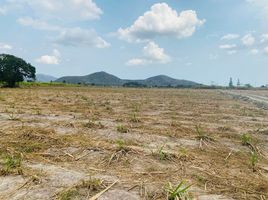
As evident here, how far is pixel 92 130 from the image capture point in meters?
9.18

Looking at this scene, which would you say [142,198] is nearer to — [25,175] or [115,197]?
[115,197]

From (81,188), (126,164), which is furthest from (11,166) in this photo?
(126,164)

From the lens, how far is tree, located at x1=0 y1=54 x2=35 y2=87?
187 feet

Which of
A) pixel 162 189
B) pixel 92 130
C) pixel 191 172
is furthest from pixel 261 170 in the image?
pixel 92 130

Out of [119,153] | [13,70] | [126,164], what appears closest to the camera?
[126,164]

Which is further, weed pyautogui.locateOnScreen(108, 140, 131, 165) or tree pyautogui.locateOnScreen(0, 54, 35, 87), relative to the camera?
tree pyautogui.locateOnScreen(0, 54, 35, 87)

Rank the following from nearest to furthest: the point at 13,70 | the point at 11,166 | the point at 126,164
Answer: the point at 11,166, the point at 126,164, the point at 13,70

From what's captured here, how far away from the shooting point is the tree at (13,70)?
5706 centimetres

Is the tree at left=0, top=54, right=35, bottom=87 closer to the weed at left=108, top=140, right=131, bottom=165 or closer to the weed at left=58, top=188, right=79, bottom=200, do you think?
the weed at left=108, top=140, right=131, bottom=165

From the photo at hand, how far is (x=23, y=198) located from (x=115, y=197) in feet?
3.86

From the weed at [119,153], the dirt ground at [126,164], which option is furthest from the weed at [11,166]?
the weed at [119,153]

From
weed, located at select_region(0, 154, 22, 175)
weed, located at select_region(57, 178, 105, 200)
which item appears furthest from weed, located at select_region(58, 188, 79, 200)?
weed, located at select_region(0, 154, 22, 175)

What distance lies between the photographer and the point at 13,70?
57812mm

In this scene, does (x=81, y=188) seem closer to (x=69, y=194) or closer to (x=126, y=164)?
(x=69, y=194)
